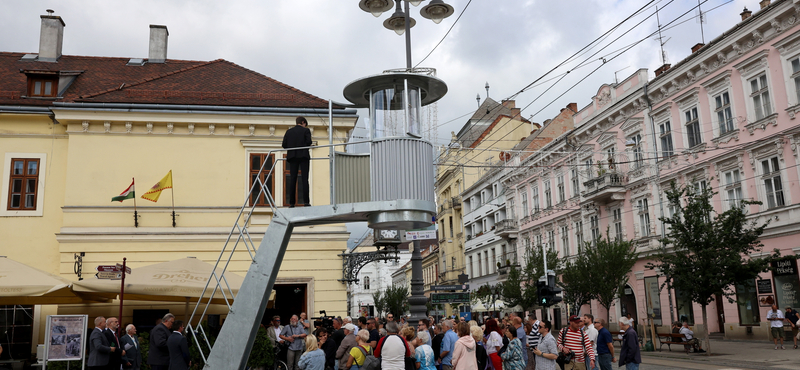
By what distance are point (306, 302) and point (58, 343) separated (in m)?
8.43

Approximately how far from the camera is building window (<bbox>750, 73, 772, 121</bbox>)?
1035 inches

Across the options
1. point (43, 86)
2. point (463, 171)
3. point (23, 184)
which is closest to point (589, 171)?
point (463, 171)

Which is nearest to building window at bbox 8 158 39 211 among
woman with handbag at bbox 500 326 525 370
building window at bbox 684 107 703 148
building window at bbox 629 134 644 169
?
woman with handbag at bbox 500 326 525 370

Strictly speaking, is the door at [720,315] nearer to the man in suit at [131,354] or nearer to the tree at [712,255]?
the tree at [712,255]

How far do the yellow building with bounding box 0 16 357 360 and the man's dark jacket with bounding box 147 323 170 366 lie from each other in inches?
289

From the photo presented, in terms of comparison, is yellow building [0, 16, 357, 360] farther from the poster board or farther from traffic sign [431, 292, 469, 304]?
the poster board

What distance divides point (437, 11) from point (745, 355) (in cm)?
1564

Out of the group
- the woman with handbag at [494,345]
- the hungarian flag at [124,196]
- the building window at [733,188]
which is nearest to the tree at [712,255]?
the building window at [733,188]

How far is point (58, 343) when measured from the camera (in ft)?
39.3

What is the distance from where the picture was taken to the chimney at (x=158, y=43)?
25656 mm

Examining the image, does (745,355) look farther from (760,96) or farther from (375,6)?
(375,6)

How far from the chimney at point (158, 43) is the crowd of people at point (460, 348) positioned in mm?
15711

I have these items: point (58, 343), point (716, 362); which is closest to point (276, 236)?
point (58, 343)

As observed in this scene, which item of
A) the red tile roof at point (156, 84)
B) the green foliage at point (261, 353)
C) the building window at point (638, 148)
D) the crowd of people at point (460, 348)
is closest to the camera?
the crowd of people at point (460, 348)
